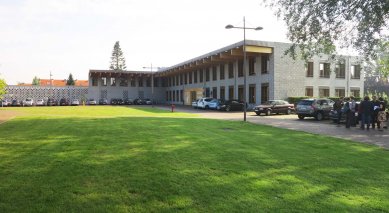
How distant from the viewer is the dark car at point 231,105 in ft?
124

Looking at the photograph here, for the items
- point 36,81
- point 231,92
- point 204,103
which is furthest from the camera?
point 36,81

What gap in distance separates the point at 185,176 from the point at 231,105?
1241 inches

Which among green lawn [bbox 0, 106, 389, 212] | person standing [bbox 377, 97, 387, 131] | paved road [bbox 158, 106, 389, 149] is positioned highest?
person standing [bbox 377, 97, 387, 131]

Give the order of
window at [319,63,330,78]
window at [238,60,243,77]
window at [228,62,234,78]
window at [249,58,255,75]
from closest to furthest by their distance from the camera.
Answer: window at [249,58,255,75], window at [319,63,330,78], window at [238,60,243,77], window at [228,62,234,78]

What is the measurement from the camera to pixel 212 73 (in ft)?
164

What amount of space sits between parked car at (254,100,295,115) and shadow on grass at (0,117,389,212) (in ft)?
63.1

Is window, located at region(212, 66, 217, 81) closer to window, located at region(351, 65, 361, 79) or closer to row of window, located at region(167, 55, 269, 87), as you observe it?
row of window, located at region(167, 55, 269, 87)

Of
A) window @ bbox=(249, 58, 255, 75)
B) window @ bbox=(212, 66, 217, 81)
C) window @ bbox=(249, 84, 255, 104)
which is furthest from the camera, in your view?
window @ bbox=(212, 66, 217, 81)

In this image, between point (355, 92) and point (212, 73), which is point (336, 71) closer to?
point (355, 92)

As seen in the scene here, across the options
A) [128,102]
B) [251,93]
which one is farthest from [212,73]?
[128,102]

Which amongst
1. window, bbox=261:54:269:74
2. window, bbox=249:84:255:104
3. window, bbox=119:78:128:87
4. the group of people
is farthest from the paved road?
window, bbox=119:78:128:87

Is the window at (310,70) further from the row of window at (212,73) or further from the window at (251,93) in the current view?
the window at (251,93)

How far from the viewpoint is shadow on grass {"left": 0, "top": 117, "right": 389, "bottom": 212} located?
5.19 meters

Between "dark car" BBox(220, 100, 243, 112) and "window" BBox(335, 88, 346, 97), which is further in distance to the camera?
"window" BBox(335, 88, 346, 97)
